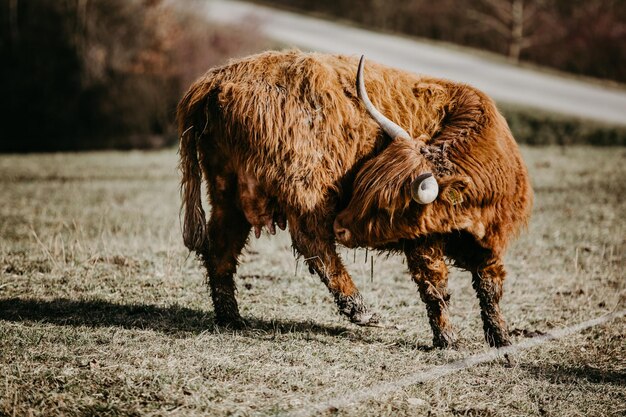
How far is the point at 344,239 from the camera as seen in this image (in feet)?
15.0

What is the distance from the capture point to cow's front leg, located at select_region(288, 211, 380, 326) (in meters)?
4.59

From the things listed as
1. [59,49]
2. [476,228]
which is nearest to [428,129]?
[476,228]

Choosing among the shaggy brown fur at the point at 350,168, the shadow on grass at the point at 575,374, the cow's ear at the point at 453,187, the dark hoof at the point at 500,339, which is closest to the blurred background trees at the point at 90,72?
the shaggy brown fur at the point at 350,168

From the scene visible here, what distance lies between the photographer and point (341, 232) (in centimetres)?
456

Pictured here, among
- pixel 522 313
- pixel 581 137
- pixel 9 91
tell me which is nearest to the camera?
pixel 522 313

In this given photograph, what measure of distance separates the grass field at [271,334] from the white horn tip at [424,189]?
3.55 feet

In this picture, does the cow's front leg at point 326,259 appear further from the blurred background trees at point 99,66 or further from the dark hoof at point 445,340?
the blurred background trees at point 99,66

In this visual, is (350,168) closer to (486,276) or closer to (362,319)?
(362,319)

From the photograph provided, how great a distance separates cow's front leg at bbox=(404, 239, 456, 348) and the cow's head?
18 centimetres

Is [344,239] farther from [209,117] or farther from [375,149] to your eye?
[209,117]

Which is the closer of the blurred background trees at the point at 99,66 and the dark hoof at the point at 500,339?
the dark hoof at the point at 500,339

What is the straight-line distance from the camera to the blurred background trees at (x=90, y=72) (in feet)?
65.8

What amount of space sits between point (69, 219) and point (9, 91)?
1274 centimetres

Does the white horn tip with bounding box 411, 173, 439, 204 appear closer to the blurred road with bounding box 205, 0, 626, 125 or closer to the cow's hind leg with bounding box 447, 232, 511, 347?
the cow's hind leg with bounding box 447, 232, 511, 347
